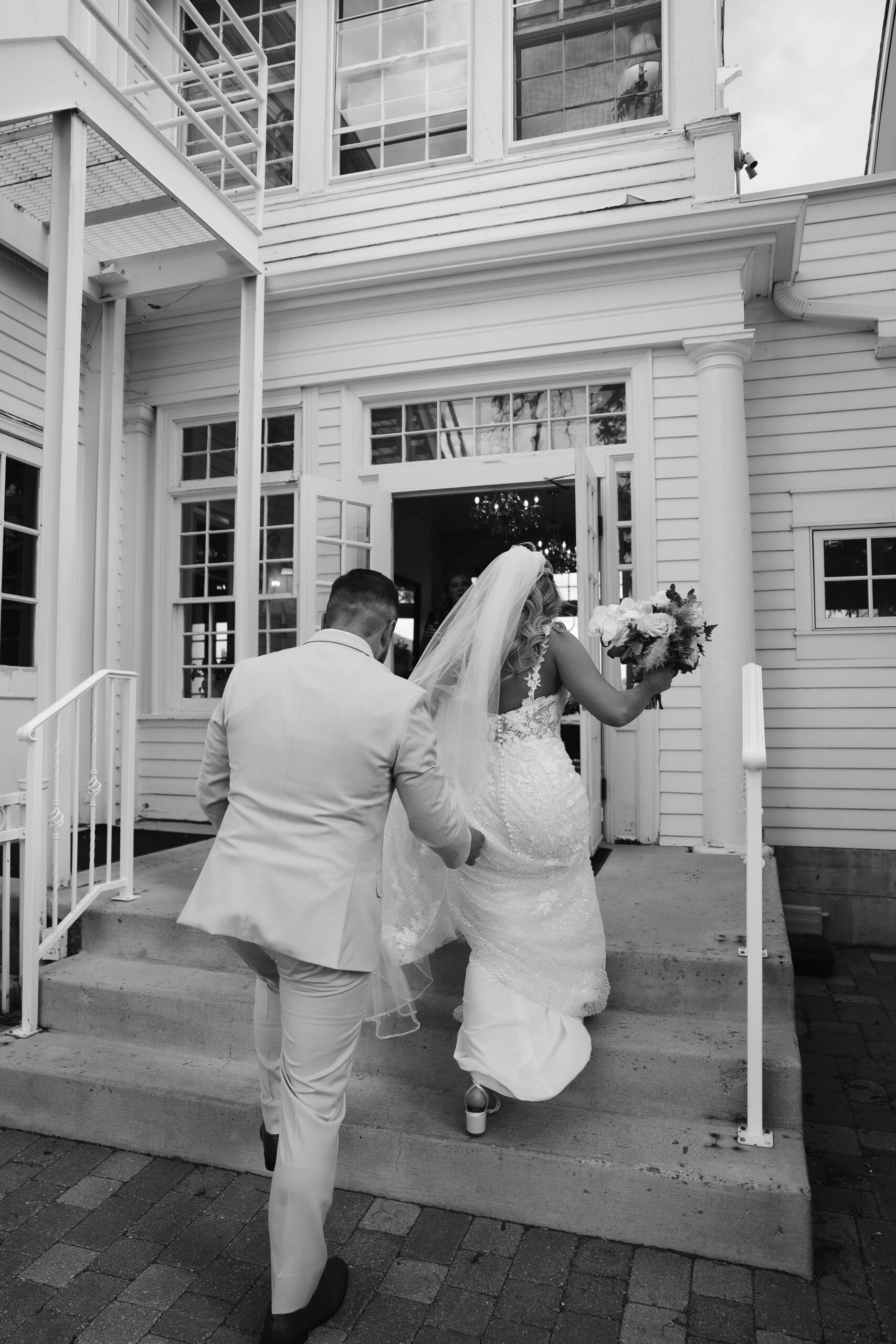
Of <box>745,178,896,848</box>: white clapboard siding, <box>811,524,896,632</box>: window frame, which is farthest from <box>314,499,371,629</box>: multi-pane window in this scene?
<box>811,524,896,632</box>: window frame

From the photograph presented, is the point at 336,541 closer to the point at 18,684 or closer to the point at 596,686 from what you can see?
the point at 18,684

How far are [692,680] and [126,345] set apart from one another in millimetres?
4899

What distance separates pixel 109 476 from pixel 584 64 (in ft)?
14.4

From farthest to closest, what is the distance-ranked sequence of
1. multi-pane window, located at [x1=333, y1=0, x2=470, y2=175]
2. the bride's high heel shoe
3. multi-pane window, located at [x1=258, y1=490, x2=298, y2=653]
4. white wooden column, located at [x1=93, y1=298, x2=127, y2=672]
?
A: 1. multi-pane window, located at [x1=333, y1=0, x2=470, y2=175]
2. multi-pane window, located at [x1=258, y1=490, x2=298, y2=653]
3. white wooden column, located at [x1=93, y1=298, x2=127, y2=672]
4. the bride's high heel shoe

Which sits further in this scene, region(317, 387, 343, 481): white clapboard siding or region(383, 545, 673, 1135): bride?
region(317, 387, 343, 481): white clapboard siding


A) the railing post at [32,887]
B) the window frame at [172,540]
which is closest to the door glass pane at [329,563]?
the window frame at [172,540]

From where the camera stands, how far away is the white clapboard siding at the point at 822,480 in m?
5.69

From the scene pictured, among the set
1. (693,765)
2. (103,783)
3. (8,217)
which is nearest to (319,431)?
(8,217)

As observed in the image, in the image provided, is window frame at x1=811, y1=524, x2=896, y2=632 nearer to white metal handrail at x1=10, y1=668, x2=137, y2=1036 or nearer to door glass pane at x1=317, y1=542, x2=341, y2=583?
door glass pane at x1=317, y1=542, x2=341, y2=583

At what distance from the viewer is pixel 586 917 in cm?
296

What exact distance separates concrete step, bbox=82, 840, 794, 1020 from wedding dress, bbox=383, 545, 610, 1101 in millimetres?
349

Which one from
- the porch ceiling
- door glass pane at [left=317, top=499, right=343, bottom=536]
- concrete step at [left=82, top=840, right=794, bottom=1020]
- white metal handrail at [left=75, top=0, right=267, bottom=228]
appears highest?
white metal handrail at [left=75, top=0, right=267, bottom=228]

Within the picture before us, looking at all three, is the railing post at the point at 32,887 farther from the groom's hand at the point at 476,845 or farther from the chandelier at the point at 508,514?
the chandelier at the point at 508,514

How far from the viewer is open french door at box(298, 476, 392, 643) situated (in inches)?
220
